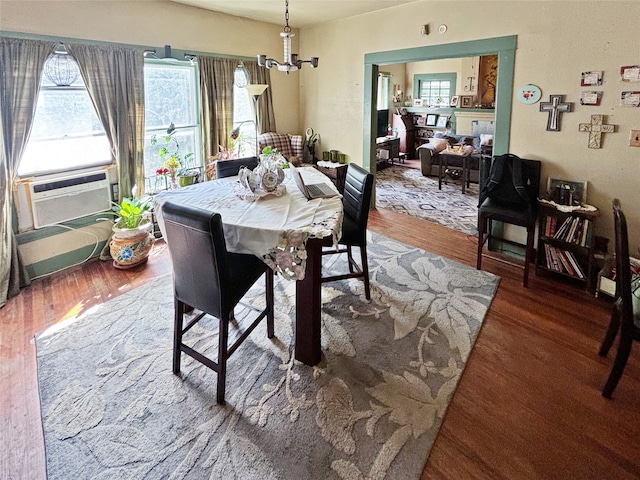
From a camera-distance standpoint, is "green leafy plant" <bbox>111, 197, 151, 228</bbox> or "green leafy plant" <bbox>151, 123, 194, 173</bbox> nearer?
"green leafy plant" <bbox>111, 197, 151, 228</bbox>

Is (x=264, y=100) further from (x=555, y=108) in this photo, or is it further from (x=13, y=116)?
(x=555, y=108)

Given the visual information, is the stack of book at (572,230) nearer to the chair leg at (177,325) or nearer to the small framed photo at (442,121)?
the chair leg at (177,325)

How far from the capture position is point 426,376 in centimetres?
222

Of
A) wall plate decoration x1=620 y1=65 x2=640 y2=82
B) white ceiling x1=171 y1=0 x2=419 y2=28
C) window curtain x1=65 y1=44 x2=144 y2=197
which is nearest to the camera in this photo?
wall plate decoration x1=620 y1=65 x2=640 y2=82

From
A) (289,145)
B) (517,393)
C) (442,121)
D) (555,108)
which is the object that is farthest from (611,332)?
(442,121)

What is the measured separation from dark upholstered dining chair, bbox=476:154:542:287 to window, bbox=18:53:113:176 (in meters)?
3.65

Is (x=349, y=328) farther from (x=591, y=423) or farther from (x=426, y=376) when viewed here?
(x=591, y=423)

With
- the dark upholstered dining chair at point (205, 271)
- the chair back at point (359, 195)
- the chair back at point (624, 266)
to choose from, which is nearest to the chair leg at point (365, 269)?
the chair back at point (359, 195)

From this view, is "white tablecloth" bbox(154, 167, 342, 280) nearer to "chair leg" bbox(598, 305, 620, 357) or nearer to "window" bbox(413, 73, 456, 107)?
"chair leg" bbox(598, 305, 620, 357)

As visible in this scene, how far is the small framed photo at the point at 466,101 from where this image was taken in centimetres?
834

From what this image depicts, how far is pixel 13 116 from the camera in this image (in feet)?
10.2

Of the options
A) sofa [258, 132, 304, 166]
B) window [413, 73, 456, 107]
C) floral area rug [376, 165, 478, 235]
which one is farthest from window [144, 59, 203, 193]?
window [413, 73, 456, 107]

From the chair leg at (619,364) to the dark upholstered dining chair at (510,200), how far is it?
1255 mm

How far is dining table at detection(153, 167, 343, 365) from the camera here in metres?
2.03
